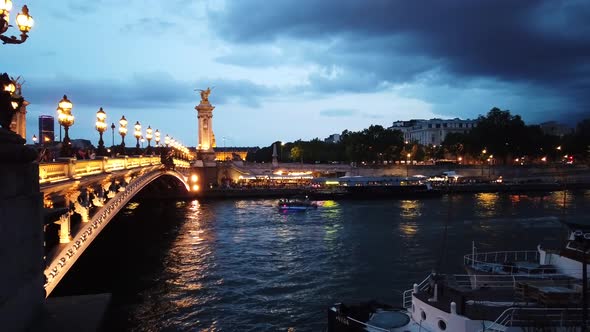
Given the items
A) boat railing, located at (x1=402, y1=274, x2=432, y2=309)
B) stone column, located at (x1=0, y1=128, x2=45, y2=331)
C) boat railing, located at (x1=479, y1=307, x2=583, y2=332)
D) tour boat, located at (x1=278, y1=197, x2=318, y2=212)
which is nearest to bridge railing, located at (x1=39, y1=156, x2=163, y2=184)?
stone column, located at (x1=0, y1=128, x2=45, y2=331)

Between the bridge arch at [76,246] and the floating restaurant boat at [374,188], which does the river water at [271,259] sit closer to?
the bridge arch at [76,246]

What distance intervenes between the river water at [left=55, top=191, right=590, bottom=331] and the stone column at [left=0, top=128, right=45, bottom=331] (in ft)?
41.5

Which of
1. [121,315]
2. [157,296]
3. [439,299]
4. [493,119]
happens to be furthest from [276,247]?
[493,119]

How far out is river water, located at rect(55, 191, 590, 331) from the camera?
63.0ft

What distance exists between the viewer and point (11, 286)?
185 inches

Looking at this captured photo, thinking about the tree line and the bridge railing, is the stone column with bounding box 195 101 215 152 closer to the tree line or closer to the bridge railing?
the tree line

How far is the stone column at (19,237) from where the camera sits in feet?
15.0

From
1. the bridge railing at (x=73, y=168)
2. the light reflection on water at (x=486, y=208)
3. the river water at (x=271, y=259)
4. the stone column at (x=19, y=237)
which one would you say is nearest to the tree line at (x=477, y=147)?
the light reflection on water at (x=486, y=208)

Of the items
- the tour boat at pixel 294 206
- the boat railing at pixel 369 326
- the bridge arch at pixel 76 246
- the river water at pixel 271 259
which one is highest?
the bridge arch at pixel 76 246

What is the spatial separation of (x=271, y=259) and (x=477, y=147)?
85781mm

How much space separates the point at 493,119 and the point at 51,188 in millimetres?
106070

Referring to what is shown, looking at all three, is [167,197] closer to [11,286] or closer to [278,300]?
[278,300]

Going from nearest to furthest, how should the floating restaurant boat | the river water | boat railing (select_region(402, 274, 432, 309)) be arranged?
boat railing (select_region(402, 274, 432, 309)) → the river water → the floating restaurant boat

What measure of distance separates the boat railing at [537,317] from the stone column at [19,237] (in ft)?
33.4
